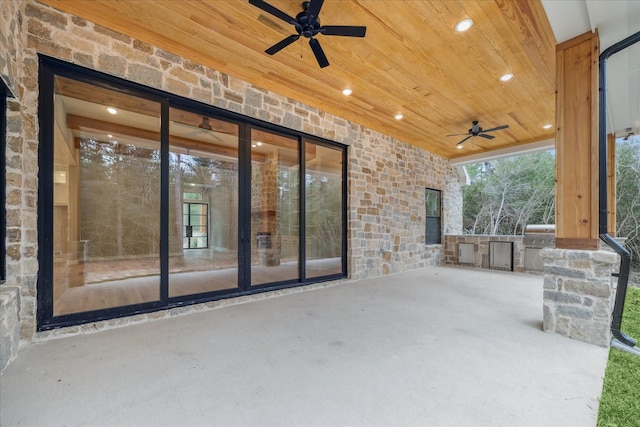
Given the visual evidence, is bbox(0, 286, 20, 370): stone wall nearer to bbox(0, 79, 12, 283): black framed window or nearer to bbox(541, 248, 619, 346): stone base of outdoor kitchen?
bbox(0, 79, 12, 283): black framed window

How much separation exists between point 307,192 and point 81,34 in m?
3.36

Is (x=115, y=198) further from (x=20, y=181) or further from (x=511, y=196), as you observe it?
(x=511, y=196)

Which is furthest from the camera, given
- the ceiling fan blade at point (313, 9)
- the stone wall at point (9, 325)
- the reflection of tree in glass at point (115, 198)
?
the reflection of tree in glass at point (115, 198)

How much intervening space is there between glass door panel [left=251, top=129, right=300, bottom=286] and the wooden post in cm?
346

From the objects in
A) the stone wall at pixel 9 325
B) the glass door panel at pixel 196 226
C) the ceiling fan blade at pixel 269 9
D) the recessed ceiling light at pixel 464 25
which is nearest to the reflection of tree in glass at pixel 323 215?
the glass door panel at pixel 196 226

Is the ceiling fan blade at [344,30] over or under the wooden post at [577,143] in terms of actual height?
over

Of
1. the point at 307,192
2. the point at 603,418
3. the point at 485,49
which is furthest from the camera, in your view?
the point at 307,192

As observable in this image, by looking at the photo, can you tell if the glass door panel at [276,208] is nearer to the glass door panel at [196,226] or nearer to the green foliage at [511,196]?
the glass door panel at [196,226]

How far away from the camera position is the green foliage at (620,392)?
1530 mm

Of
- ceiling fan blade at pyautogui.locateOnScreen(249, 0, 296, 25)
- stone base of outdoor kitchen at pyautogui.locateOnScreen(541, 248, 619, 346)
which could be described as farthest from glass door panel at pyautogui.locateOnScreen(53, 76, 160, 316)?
stone base of outdoor kitchen at pyautogui.locateOnScreen(541, 248, 619, 346)

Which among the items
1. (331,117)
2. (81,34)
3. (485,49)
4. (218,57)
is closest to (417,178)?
(331,117)

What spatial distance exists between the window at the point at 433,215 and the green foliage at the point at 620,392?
534 centimetres

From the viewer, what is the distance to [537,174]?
11.1 meters

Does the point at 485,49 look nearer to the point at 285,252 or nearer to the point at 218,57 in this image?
the point at 218,57
